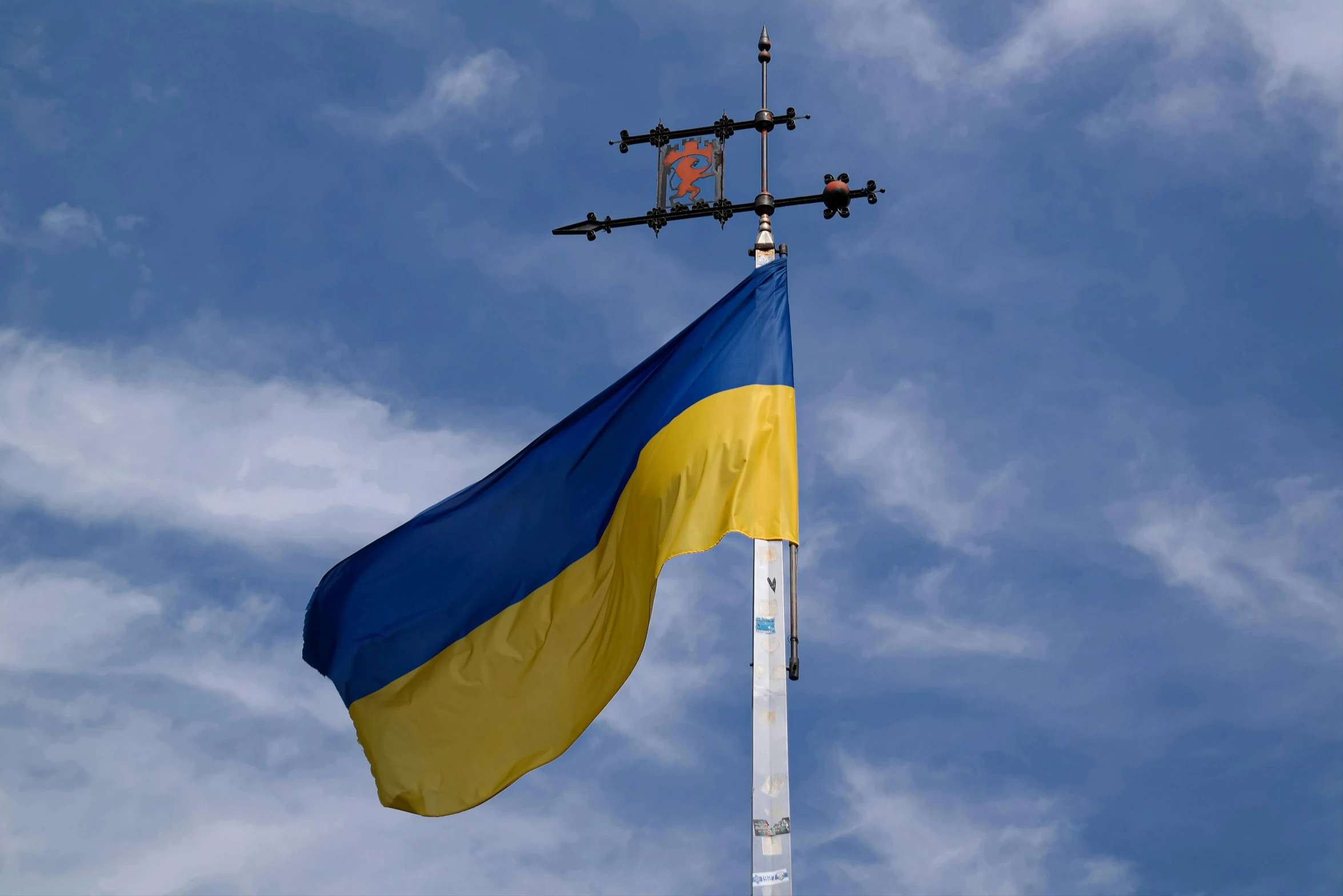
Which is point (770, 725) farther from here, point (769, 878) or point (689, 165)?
point (689, 165)

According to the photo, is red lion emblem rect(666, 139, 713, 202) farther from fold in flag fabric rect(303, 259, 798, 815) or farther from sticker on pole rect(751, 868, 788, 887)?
sticker on pole rect(751, 868, 788, 887)

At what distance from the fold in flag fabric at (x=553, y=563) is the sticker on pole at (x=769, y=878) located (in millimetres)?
3334

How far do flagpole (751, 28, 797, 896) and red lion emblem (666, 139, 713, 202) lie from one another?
242 inches

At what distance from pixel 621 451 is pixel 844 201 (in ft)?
15.1

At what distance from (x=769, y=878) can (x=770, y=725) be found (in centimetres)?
157

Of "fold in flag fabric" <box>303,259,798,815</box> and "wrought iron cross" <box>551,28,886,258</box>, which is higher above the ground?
"wrought iron cross" <box>551,28,886,258</box>

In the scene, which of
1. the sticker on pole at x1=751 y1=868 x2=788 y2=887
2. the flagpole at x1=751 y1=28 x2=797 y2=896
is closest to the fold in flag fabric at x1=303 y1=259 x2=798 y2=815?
the flagpole at x1=751 y1=28 x2=797 y2=896

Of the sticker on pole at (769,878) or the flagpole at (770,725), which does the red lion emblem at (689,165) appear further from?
the sticker on pole at (769,878)

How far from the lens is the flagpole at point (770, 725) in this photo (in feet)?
45.6

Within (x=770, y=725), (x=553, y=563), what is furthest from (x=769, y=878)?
(x=553, y=563)

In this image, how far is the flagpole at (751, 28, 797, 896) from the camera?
45.6ft

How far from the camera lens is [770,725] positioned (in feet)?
47.9

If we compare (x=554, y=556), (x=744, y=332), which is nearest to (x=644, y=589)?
(x=554, y=556)

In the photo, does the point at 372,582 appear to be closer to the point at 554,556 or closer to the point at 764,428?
the point at 554,556
